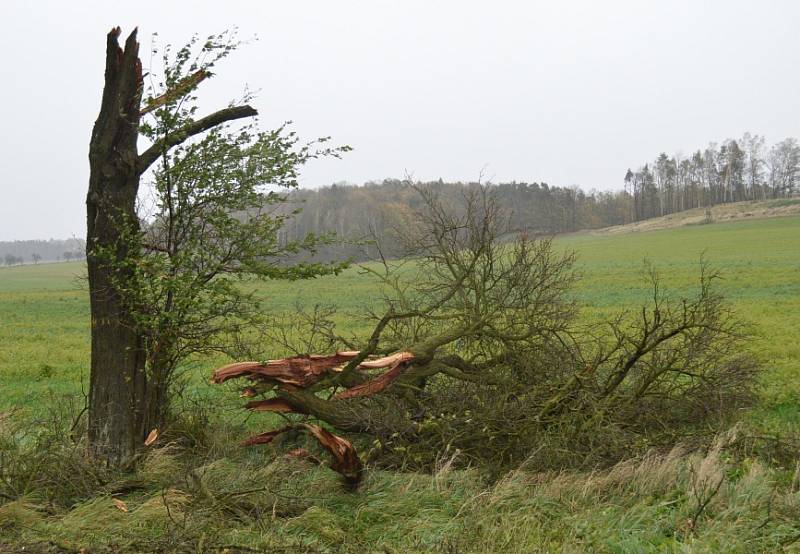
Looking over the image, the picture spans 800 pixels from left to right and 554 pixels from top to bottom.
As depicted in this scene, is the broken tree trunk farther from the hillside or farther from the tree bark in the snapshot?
the hillside

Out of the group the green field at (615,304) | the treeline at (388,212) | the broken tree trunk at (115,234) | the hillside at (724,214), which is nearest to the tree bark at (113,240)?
the broken tree trunk at (115,234)

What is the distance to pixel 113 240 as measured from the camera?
6082 mm

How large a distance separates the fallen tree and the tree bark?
1.10 m

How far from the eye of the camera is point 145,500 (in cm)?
525

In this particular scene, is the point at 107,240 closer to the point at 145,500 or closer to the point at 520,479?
the point at 145,500

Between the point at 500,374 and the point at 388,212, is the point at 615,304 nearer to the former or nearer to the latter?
the point at 388,212

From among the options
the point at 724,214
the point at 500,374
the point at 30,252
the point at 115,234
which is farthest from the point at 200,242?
the point at 30,252

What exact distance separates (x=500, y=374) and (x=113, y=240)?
4958 millimetres

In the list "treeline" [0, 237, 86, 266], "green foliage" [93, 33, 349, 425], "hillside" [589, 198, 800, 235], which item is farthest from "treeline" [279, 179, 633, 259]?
"treeline" [0, 237, 86, 266]

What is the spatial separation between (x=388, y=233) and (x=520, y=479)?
18.4 feet

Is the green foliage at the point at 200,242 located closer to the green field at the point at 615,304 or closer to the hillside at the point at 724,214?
the green field at the point at 615,304

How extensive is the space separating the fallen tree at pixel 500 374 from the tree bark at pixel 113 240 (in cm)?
110

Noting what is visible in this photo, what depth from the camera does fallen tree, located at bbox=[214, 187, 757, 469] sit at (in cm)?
654

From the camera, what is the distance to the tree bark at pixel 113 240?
6.03 meters
